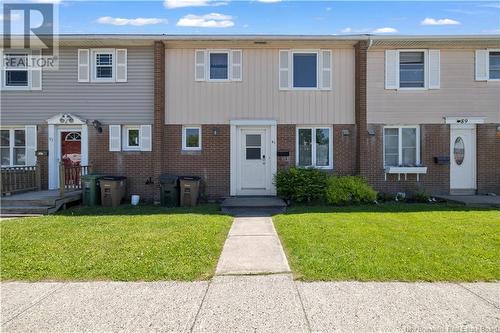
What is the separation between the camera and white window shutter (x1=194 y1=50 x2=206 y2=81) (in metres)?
12.9

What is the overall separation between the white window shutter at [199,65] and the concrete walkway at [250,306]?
9.10 m

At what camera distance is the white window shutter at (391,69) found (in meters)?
12.9

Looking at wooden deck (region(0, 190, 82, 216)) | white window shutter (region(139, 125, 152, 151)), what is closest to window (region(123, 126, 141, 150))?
white window shutter (region(139, 125, 152, 151))

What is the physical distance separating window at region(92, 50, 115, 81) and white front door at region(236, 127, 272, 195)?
5050mm

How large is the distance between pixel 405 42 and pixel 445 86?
2149 millimetres

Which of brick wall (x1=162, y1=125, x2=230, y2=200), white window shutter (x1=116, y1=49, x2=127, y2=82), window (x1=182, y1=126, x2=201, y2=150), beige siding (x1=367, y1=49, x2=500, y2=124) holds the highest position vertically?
white window shutter (x1=116, y1=49, x2=127, y2=82)

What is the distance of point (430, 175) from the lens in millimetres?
12938

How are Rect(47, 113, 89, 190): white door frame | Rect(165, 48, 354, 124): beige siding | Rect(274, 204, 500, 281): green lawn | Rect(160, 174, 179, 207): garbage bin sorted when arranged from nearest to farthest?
1. Rect(274, 204, 500, 281): green lawn
2. Rect(160, 174, 179, 207): garbage bin
3. Rect(47, 113, 89, 190): white door frame
4. Rect(165, 48, 354, 124): beige siding

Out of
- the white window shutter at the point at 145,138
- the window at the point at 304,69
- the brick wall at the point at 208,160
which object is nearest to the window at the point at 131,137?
the white window shutter at the point at 145,138

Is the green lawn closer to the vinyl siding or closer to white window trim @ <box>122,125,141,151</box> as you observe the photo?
white window trim @ <box>122,125,141,151</box>

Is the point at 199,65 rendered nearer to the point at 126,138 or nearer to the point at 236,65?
the point at 236,65

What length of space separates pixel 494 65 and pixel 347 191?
731 centimetres

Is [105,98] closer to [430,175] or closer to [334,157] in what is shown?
[334,157]

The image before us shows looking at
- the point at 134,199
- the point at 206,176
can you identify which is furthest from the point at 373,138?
the point at 134,199
